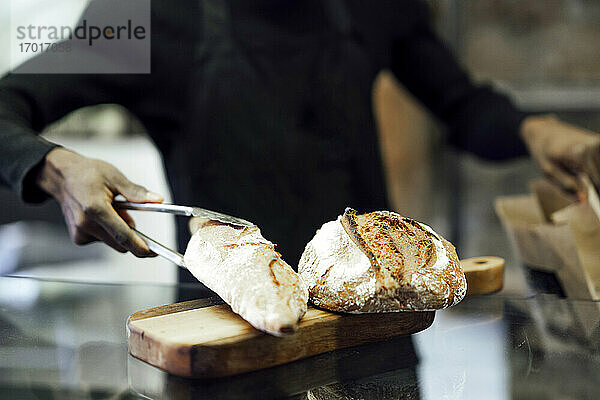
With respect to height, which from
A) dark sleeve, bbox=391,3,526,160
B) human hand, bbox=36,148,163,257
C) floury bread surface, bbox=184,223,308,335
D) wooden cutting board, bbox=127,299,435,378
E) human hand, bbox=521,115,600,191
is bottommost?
wooden cutting board, bbox=127,299,435,378

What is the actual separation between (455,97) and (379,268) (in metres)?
0.62

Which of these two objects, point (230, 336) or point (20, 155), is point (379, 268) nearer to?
point (230, 336)

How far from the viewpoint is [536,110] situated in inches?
53.5

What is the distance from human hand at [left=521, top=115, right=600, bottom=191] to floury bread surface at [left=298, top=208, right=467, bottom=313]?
0.38 m

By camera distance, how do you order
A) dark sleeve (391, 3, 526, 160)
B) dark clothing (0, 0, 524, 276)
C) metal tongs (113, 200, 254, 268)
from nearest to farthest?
metal tongs (113, 200, 254, 268) < dark clothing (0, 0, 524, 276) < dark sleeve (391, 3, 526, 160)

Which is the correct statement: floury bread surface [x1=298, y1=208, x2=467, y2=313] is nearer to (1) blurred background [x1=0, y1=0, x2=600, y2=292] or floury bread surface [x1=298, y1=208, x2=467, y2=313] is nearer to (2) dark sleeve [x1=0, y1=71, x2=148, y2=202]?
(2) dark sleeve [x1=0, y1=71, x2=148, y2=202]

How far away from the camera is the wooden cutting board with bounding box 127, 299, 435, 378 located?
394 mm

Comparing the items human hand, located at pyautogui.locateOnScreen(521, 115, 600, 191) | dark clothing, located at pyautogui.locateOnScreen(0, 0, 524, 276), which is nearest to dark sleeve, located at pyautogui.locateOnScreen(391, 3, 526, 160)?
human hand, located at pyautogui.locateOnScreen(521, 115, 600, 191)

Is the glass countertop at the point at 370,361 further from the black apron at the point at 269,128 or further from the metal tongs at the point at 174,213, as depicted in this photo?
the black apron at the point at 269,128

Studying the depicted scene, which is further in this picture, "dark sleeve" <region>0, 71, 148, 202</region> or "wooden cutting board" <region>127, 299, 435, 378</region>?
"dark sleeve" <region>0, 71, 148, 202</region>

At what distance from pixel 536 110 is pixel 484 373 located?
1.08 meters

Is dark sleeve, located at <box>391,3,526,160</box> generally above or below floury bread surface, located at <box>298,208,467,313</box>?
above

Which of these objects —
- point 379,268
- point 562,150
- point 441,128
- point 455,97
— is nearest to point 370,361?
point 379,268

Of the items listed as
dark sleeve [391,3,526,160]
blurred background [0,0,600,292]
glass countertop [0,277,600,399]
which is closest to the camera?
glass countertop [0,277,600,399]
